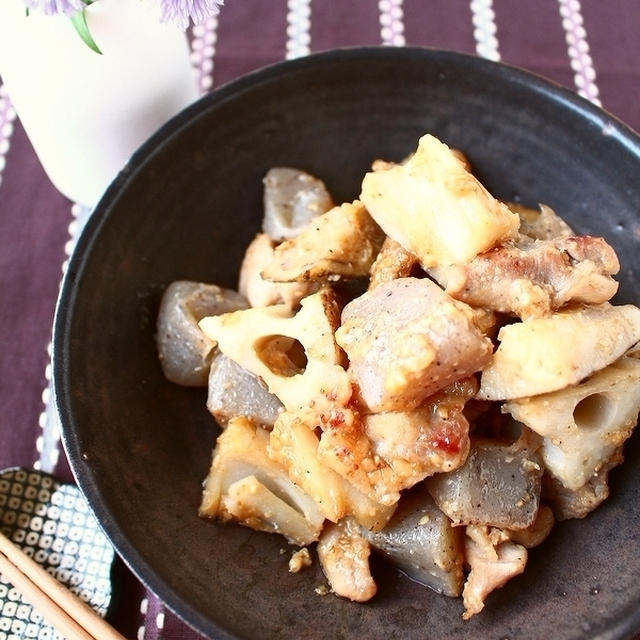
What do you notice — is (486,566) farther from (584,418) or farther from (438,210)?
(438,210)

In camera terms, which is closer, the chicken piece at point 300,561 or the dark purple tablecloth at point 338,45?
the chicken piece at point 300,561

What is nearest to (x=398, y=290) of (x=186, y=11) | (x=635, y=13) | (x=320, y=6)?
(x=186, y=11)

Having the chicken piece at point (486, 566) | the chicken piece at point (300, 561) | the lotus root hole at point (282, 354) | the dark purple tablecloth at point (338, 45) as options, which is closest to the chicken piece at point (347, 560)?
the chicken piece at point (300, 561)

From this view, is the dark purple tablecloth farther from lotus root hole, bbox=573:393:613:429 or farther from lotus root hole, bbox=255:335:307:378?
lotus root hole, bbox=573:393:613:429

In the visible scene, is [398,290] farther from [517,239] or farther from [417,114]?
[417,114]

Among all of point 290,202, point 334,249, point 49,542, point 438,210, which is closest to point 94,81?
point 290,202

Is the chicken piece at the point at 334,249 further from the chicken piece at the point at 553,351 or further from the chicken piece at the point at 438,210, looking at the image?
the chicken piece at the point at 553,351
